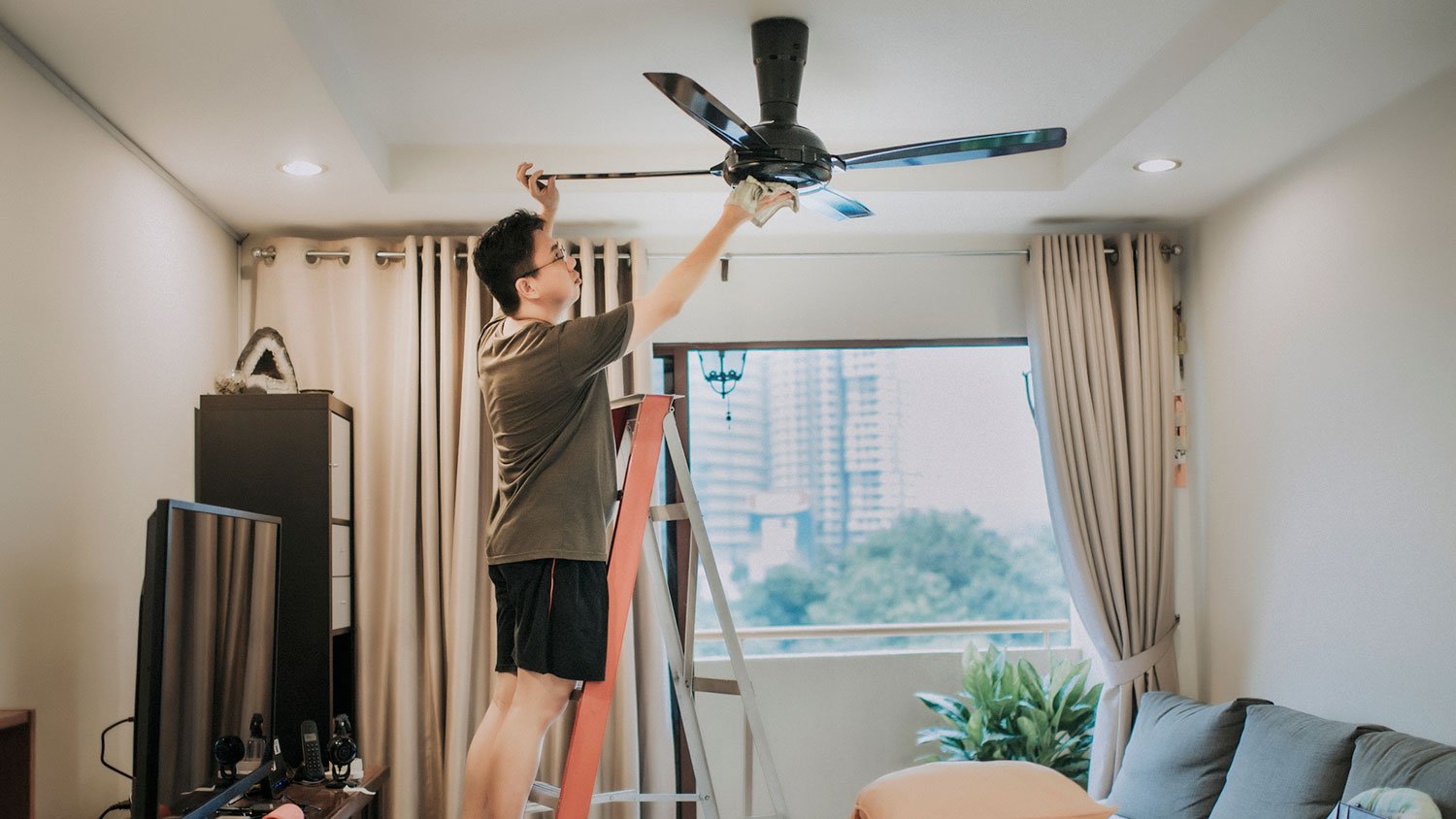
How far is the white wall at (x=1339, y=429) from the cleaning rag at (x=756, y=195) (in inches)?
70.1

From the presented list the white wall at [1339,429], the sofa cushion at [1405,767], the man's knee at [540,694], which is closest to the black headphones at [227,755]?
the man's knee at [540,694]

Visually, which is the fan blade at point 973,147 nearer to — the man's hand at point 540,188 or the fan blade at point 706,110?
the fan blade at point 706,110

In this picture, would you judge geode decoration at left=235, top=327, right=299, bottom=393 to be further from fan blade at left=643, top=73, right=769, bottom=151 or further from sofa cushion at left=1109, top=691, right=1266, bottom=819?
sofa cushion at left=1109, top=691, right=1266, bottom=819

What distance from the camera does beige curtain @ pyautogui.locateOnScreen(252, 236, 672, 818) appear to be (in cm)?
408

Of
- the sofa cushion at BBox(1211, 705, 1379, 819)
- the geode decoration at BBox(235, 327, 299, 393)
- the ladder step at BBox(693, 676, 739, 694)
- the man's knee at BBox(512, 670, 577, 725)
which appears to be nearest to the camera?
the man's knee at BBox(512, 670, 577, 725)

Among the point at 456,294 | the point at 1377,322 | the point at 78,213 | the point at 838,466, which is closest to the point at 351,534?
the point at 456,294

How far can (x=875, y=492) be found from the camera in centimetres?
462

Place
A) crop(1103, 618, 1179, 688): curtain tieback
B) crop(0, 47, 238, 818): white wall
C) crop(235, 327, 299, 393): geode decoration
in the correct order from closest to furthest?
crop(0, 47, 238, 818): white wall → crop(235, 327, 299, 393): geode decoration → crop(1103, 618, 1179, 688): curtain tieback

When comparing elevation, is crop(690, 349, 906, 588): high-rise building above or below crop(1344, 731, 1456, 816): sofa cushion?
above

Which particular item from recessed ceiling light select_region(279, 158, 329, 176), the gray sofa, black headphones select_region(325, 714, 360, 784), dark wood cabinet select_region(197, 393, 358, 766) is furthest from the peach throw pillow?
recessed ceiling light select_region(279, 158, 329, 176)

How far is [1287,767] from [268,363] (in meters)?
3.37

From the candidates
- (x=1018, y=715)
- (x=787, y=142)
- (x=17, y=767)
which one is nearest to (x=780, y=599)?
(x=1018, y=715)

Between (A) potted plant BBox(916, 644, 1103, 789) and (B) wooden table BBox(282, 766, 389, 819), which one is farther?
(A) potted plant BBox(916, 644, 1103, 789)

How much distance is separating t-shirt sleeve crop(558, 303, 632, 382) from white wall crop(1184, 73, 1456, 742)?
2175 millimetres
